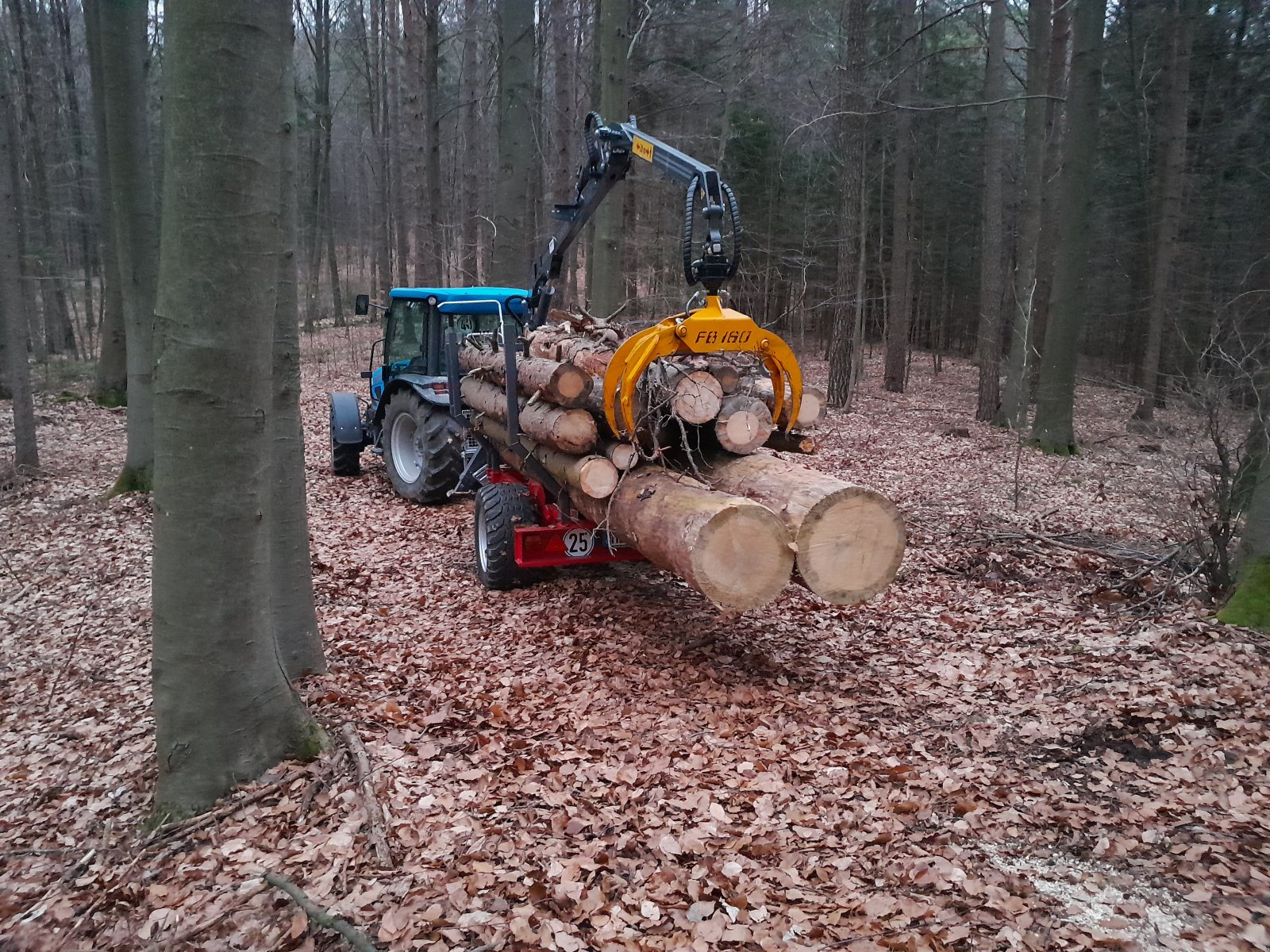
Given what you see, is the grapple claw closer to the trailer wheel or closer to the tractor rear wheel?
the trailer wheel

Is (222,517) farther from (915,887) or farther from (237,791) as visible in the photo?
(915,887)

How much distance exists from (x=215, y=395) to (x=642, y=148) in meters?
4.47

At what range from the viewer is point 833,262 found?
24344 millimetres

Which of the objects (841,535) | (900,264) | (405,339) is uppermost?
(900,264)

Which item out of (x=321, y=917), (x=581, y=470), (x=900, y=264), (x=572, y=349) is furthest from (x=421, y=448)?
(x=900, y=264)

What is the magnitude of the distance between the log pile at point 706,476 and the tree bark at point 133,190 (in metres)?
4.65

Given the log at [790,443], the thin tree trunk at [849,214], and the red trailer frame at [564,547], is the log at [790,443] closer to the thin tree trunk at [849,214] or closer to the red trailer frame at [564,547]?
the red trailer frame at [564,547]

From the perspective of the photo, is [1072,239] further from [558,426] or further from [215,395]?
[215,395]

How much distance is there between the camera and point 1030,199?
1483cm

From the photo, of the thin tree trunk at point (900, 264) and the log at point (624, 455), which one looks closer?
the log at point (624, 455)

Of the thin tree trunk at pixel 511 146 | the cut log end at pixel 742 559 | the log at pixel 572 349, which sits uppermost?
the thin tree trunk at pixel 511 146

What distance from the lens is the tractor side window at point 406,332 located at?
10.2 metres

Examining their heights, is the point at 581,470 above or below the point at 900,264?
below

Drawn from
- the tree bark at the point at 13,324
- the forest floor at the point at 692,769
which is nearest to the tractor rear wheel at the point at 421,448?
the forest floor at the point at 692,769
